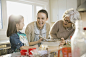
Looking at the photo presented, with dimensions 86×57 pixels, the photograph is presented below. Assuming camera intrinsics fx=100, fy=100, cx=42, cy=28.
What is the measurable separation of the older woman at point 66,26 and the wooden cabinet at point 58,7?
1722 mm

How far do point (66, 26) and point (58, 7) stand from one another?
2.04 metres

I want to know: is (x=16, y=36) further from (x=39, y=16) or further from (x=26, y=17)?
(x=26, y=17)

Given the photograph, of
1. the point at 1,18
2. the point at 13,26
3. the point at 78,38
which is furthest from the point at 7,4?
the point at 78,38

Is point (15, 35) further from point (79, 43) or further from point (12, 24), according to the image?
point (79, 43)

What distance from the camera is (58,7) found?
3.63 meters

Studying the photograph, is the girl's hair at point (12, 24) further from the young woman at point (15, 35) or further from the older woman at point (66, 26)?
the older woman at point (66, 26)

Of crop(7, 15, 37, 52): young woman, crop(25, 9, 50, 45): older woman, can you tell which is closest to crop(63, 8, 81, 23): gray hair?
crop(25, 9, 50, 45): older woman

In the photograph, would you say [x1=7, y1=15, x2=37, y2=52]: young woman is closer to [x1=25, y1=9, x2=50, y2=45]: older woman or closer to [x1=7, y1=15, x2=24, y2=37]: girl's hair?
[x1=7, y1=15, x2=24, y2=37]: girl's hair

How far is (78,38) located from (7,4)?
282 cm

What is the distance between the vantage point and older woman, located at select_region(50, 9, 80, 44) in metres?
1.58

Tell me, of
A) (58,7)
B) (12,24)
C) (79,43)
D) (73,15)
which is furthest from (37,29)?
(58,7)

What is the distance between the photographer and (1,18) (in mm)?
2730

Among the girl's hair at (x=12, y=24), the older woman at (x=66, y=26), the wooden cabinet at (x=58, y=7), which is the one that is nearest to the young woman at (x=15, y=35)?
the girl's hair at (x=12, y=24)

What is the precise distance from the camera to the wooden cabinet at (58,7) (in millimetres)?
3371
